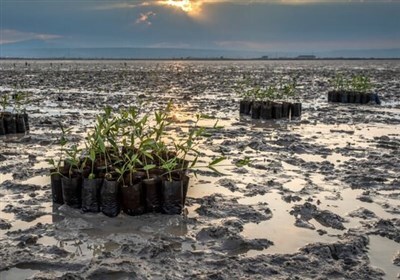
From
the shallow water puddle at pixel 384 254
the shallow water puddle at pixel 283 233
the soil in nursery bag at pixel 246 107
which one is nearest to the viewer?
the shallow water puddle at pixel 384 254

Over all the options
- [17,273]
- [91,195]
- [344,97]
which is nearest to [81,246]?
[17,273]

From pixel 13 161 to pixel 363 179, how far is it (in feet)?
23.4

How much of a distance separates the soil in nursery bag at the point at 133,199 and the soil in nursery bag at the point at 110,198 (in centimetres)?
10

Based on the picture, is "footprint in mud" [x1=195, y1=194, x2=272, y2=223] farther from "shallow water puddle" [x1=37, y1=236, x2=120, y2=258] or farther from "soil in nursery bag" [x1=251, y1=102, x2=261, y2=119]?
"soil in nursery bag" [x1=251, y1=102, x2=261, y2=119]

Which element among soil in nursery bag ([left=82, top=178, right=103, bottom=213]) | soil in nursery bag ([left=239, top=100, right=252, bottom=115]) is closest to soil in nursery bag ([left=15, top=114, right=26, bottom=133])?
soil in nursery bag ([left=82, top=178, right=103, bottom=213])

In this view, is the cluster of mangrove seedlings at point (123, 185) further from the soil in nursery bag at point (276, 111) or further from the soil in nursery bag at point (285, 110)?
the soil in nursery bag at point (285, 110)

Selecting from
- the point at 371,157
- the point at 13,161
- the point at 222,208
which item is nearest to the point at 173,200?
the point at 222,208

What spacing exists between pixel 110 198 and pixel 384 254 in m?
3.76

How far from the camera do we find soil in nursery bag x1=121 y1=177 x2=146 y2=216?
6742 millimetres

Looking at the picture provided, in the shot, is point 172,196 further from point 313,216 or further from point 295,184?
→ point 295,184

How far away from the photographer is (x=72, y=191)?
709 centimetres

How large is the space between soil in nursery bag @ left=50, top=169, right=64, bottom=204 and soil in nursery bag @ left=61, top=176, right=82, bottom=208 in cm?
14

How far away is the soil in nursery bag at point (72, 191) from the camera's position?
7080 mm

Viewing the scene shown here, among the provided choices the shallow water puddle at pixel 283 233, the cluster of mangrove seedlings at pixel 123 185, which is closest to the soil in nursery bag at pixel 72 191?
the cluster of mangrove seedlings at pixel 123 185
